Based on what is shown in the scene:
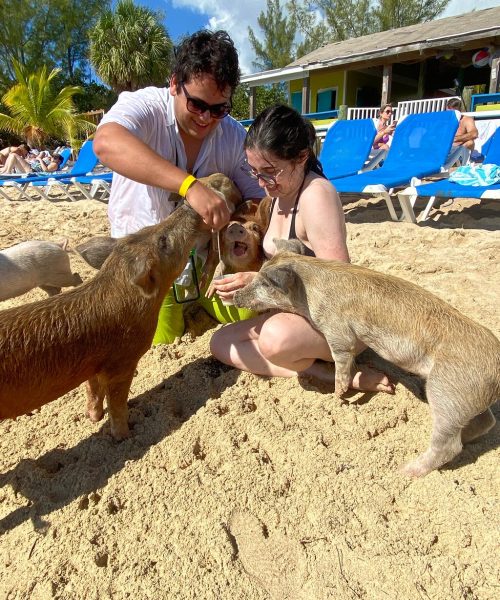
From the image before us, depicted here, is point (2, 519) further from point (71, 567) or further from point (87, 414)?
point (87, 414)

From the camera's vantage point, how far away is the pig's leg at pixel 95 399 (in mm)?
2932

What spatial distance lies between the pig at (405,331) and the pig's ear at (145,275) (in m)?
0.50

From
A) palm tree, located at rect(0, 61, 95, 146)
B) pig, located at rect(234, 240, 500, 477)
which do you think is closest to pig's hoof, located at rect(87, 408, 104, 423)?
pig, located at rect(234, 240, 500, 477)

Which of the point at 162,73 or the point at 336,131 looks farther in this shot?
the point at 162,73

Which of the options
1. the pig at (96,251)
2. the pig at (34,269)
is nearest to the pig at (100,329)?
the pig at (96,251)

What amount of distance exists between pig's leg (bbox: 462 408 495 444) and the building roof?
16.3m

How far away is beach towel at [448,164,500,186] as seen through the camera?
22.6 feet

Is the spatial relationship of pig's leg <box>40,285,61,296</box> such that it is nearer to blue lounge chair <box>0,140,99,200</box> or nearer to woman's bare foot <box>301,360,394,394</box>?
woman's bare foot <box>301,360,394,394</box>

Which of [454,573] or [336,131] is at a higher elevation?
[336,131]

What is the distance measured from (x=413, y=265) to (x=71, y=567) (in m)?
4.25

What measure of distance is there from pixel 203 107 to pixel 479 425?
8.22ft

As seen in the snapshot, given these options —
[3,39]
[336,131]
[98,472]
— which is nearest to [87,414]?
[98,472]

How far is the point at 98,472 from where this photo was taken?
2.53 meters

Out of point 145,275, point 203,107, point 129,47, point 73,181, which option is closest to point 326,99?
point 129,47
